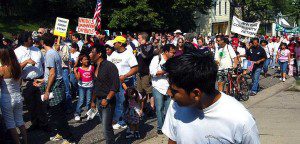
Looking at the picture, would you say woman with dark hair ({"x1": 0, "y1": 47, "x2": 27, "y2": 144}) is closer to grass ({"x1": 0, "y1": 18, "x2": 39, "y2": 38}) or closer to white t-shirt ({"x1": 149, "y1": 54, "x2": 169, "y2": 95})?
white t-shirt ({"x1": 149, "y1": 54, "x2": 169, "y2": 95})

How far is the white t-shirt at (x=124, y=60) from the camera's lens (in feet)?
25.7

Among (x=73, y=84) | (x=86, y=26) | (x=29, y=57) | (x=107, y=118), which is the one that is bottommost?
(x=73, y=84)

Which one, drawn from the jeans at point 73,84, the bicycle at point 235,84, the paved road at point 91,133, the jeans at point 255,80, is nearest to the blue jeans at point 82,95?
the paved road at point 91,133

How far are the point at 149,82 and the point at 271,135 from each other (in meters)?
2.81

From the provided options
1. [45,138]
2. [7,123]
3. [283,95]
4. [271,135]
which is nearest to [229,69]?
[283,95]

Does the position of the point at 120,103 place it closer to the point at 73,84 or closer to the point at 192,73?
the point at 73,84

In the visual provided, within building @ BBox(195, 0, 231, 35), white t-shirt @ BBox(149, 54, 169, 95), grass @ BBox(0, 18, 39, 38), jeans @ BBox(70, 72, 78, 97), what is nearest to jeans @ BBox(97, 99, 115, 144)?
white t-shirt @ BBox(149, 54, 169, 95)

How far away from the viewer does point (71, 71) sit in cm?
1115

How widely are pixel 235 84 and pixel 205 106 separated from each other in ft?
31.2

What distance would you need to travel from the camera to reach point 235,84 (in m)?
11.7

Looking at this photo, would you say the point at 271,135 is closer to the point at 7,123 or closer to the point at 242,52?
the point at 7,123

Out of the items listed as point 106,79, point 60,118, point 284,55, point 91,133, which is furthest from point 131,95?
point 284,55

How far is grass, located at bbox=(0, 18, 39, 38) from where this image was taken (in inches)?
1203

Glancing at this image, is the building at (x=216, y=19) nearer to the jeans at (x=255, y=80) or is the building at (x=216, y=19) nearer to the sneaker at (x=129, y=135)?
the jeans at (x=255, y=80)
